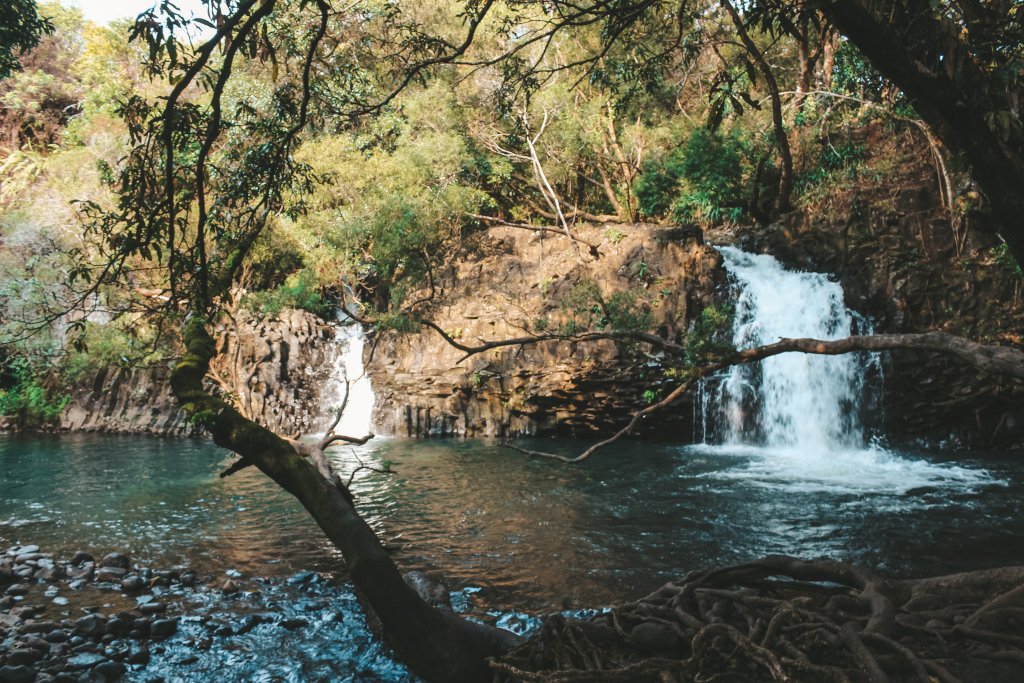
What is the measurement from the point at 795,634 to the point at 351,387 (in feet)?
58.0

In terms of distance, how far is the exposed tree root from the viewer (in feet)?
12.4

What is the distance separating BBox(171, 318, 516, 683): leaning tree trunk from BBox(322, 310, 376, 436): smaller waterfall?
15436 mm

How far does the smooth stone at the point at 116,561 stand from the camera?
782cm

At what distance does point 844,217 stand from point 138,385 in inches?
878

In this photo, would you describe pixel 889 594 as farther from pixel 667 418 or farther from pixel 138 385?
pixel 138 385

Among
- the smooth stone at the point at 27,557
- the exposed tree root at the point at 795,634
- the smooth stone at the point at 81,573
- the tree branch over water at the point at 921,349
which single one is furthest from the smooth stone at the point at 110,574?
the exposed tree root at the point at 795,634

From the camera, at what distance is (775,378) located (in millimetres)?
16312

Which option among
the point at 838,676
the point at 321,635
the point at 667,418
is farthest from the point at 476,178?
the point at 838,676

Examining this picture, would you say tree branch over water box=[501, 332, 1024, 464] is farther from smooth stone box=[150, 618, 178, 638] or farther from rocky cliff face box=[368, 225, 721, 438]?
rocky cliff face box=[368, 225, 721, 438]

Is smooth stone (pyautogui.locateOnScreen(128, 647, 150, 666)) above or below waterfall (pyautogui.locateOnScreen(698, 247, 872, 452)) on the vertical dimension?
below

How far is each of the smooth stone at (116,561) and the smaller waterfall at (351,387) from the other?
38.5ft

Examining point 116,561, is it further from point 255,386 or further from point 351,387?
point 255,386

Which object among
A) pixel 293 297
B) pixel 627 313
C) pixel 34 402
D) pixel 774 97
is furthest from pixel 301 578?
pixel 34 402

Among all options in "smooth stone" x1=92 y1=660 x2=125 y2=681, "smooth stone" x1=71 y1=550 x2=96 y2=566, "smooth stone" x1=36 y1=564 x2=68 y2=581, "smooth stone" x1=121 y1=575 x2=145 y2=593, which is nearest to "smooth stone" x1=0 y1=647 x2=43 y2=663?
"smooth stone" x1=92 y1=660 x2=125 y2=681
